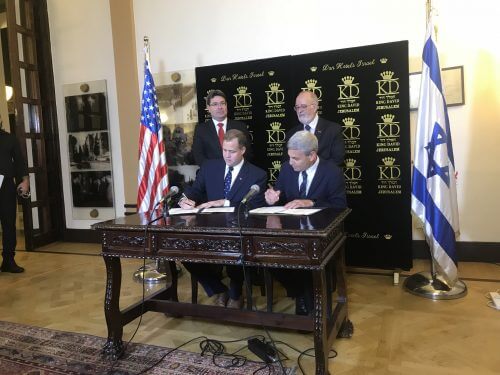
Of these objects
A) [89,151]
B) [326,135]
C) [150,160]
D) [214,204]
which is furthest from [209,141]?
[89,151]

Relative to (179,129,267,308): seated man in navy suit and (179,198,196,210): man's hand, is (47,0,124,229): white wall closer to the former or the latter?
(179,129,267,308): seated man in navy suit

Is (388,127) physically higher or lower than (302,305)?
higher

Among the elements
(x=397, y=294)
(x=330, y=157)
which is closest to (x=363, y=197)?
(x=330, y=157)

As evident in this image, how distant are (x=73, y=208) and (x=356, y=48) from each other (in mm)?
4367

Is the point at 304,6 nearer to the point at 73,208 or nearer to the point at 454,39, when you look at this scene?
the point at 454,39

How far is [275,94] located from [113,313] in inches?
109

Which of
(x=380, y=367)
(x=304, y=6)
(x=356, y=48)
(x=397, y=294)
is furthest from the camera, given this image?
(x=304, y=6)

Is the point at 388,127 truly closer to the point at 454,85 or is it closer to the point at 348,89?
the point at 348,89

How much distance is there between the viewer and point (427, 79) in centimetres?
346

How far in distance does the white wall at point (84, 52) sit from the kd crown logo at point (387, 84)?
3.41 meters

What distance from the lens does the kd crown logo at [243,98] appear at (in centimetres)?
452

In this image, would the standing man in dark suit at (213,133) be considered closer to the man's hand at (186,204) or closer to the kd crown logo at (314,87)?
the kd crown logo at (314,87)

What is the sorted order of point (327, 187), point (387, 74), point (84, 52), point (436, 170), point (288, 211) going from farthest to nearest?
point (84, 52), point (387, 74), point (436, 170), point (327, 187), point (288, 211)

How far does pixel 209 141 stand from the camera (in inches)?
156
